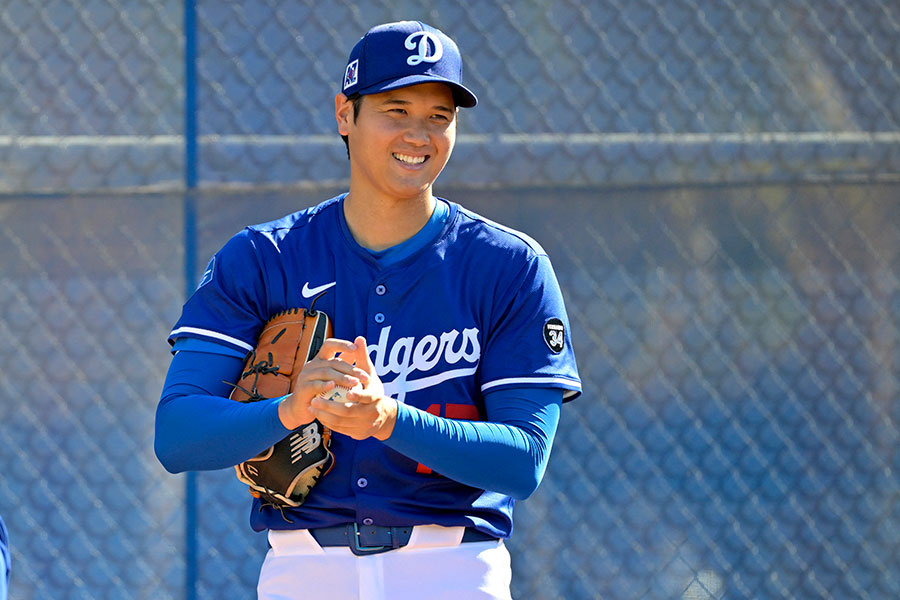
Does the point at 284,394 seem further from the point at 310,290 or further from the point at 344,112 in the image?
the point at 344,112

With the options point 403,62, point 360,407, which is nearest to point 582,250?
point 403,62

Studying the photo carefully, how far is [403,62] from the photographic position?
1.84 m

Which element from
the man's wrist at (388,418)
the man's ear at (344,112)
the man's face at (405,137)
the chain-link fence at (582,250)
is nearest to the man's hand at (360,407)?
the man's wrist at (388,418)

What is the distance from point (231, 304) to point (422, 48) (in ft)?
1.75

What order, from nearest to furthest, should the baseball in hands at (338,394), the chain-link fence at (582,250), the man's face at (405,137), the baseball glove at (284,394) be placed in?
the baseball in hands at (338,394) → the baseball glove at (284,394) → the man's face at (405,137) → the chain-link fence at (582,250)

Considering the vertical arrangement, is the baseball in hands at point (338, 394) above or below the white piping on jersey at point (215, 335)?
below

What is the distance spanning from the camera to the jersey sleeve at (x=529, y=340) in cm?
183

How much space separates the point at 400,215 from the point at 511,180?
3.94ft

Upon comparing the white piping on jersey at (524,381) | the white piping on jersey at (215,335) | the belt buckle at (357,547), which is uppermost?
the white piping on jersey at (215,335)

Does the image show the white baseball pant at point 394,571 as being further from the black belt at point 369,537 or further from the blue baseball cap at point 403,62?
the blue baseball cap at point 403,62

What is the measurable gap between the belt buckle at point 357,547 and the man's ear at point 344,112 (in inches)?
27.4

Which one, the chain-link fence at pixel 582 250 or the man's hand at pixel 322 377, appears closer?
the man's hand at pixel 322 377

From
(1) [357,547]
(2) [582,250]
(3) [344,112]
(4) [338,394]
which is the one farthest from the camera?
(2) [582,250]

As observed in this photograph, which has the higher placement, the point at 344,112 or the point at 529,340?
the point at 344,112
